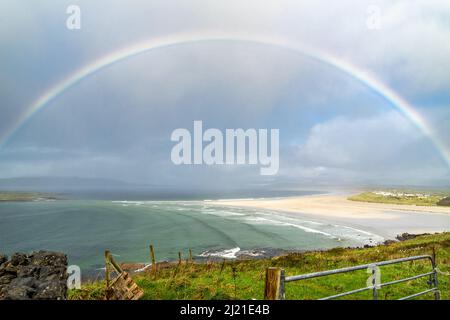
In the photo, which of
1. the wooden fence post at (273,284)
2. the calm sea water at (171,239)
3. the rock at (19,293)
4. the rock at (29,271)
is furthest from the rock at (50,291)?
the calm sea water at (171,239)

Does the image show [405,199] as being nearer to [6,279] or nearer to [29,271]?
[6,279]

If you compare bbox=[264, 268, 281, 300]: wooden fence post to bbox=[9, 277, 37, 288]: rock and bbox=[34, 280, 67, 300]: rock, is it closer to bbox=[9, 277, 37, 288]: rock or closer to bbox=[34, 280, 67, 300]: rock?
bbox=[34, 280, 67, 300]: rock

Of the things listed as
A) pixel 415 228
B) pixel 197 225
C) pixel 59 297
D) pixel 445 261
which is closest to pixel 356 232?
pixel 415 228

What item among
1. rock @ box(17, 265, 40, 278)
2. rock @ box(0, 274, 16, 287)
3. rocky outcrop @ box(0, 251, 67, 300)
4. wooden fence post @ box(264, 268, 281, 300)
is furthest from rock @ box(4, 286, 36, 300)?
wooden fence post @ box(264, 268, 281, 300)

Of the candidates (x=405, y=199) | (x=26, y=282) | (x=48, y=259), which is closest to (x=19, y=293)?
(x=26, y=282)
